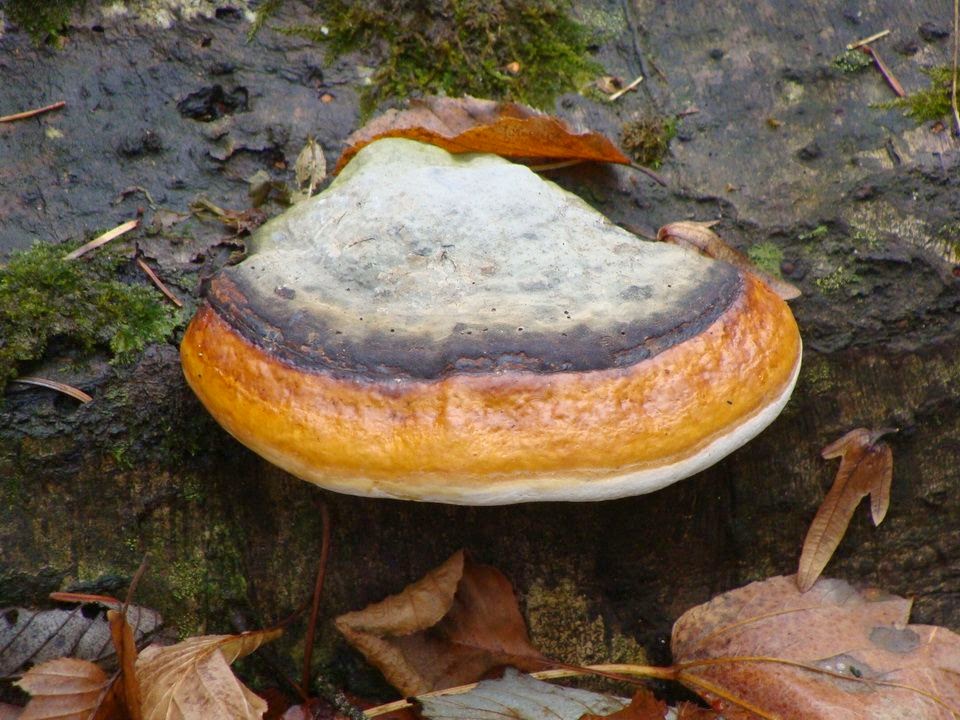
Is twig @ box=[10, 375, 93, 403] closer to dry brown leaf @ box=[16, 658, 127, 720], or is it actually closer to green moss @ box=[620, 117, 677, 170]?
dry brown leaf @ box=[16, 658, 127, 720]

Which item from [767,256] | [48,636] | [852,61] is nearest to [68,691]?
[48,636]

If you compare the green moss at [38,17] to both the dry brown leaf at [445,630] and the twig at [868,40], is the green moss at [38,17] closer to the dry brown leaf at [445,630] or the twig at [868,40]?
the dry brown leaf at [445,630]

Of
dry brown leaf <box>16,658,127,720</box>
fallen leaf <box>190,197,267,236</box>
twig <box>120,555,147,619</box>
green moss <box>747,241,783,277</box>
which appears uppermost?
fallen leaf <box>190,197,267,236</box>

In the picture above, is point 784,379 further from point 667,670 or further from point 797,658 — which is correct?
point 667,670

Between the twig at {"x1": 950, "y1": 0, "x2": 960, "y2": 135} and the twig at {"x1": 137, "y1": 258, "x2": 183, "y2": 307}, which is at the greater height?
the twig at {"x1": 950, "y1": 0, "x2": 960, "y2": 135}

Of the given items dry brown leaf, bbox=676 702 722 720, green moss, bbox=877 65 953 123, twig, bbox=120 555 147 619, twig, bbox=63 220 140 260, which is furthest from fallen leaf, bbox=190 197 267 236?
green moss, bbox=877 65 953 123

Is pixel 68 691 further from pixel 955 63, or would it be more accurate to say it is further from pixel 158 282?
pixel 955 63

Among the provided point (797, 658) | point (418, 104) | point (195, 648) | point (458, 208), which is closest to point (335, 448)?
point (458, 208)
